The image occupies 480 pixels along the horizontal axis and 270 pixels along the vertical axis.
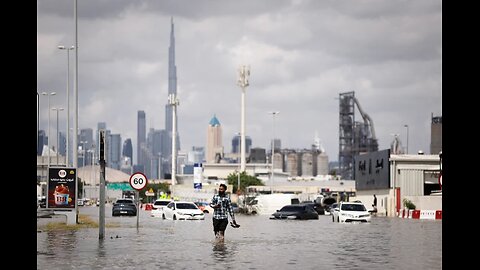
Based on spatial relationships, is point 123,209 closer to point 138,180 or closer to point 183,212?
point 183,212

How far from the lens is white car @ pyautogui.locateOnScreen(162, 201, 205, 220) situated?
59.8m

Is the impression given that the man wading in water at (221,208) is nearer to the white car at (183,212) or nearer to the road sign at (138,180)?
the road sign at (138,180)

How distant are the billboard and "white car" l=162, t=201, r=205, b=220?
3327cm

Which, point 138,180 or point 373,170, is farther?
point 373,170

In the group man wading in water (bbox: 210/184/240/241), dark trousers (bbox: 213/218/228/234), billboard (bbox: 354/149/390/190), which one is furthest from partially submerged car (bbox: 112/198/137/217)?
man wading in water (bbox: 210/184/240/241)

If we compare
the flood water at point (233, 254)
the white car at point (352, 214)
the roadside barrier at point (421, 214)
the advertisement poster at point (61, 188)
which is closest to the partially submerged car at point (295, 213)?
the white car at point (352, 214)

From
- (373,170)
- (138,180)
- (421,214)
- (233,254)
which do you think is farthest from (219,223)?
(373,170)

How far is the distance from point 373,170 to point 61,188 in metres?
58.3

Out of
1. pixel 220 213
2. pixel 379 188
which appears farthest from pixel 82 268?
pixel 379 188

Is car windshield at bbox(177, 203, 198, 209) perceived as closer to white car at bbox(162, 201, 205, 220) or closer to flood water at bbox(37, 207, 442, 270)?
white car at bbox(162, 201, 205, 220)

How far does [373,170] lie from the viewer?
9912 cm
